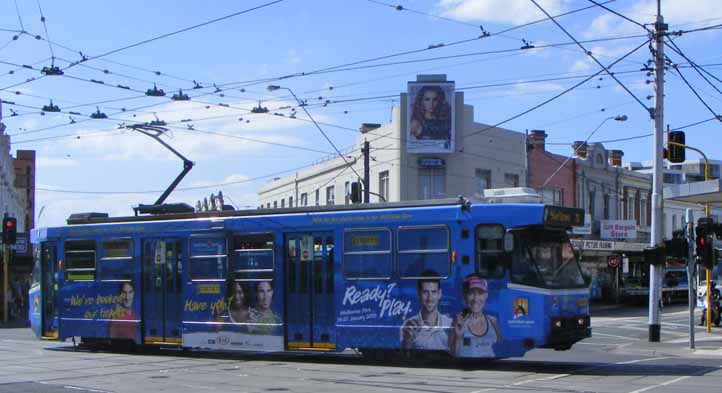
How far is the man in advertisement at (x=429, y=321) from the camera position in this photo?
1781 cm

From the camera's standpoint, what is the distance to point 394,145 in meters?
46.8

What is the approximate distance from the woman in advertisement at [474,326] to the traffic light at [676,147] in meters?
11.6

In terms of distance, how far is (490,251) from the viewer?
17.5 metres

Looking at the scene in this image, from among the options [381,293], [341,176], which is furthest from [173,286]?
[341,176]

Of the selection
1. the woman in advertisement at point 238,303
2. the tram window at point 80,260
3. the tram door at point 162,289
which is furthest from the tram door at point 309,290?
the tram window at point 80,260

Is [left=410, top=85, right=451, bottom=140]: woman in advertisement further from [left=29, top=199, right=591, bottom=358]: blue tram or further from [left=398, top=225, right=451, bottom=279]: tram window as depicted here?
[left=398, top=225, right=451, bottom=279]: tram window

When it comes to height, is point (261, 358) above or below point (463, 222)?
below

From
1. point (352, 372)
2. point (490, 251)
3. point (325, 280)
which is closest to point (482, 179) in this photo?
point (325, 280)

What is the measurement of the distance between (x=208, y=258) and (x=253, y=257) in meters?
1.24

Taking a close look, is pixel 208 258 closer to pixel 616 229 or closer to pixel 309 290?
pixel 309 290

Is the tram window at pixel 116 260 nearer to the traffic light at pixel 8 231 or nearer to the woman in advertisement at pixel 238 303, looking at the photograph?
the woman in advertisement at pixel 238 303

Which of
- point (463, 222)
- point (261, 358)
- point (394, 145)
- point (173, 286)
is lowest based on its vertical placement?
point (261, 358)

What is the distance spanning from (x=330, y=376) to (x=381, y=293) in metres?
2.43

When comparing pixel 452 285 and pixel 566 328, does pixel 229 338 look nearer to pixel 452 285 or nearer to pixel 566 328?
pixel 452 285
